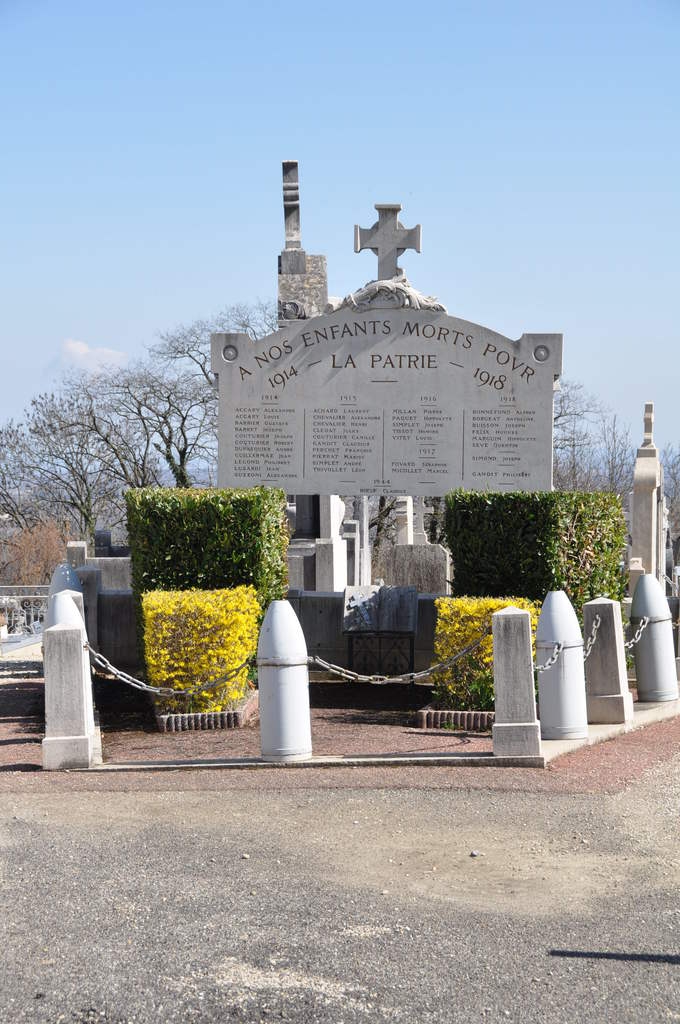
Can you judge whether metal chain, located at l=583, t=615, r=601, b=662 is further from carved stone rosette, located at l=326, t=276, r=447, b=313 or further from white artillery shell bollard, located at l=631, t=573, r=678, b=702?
carved stone rosette, located at l=326, t=276, r=447, b=313

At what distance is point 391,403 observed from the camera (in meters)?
13.8

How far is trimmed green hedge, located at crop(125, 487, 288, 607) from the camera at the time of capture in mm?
10914

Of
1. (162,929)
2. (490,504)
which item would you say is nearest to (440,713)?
(490,504)

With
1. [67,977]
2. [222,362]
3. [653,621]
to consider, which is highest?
[222,362]

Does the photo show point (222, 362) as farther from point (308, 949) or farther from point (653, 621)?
point (308, 949)

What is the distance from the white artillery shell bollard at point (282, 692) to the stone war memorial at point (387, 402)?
5739mm

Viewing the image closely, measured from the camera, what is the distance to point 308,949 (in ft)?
16.0

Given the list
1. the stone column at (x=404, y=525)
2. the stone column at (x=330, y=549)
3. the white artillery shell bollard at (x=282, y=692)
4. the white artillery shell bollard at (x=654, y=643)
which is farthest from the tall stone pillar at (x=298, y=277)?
the white artillery shell bollard at (x=282, y=692)

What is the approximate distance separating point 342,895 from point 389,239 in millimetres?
10375

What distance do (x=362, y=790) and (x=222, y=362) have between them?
296 inches

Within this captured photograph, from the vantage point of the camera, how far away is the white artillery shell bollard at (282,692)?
26.3 ft

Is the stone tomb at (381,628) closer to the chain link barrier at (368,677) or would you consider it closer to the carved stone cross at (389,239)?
the chain link barrier at (368,677)

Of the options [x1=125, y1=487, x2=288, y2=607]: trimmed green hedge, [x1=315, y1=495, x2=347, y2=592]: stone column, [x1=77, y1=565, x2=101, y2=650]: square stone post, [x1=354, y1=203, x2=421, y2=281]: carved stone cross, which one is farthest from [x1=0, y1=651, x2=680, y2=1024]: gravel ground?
[x1=315, y1=495, x2=347, y2=592]: stone column

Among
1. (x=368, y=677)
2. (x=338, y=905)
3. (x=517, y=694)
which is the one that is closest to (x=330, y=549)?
(x=368, y=677)
